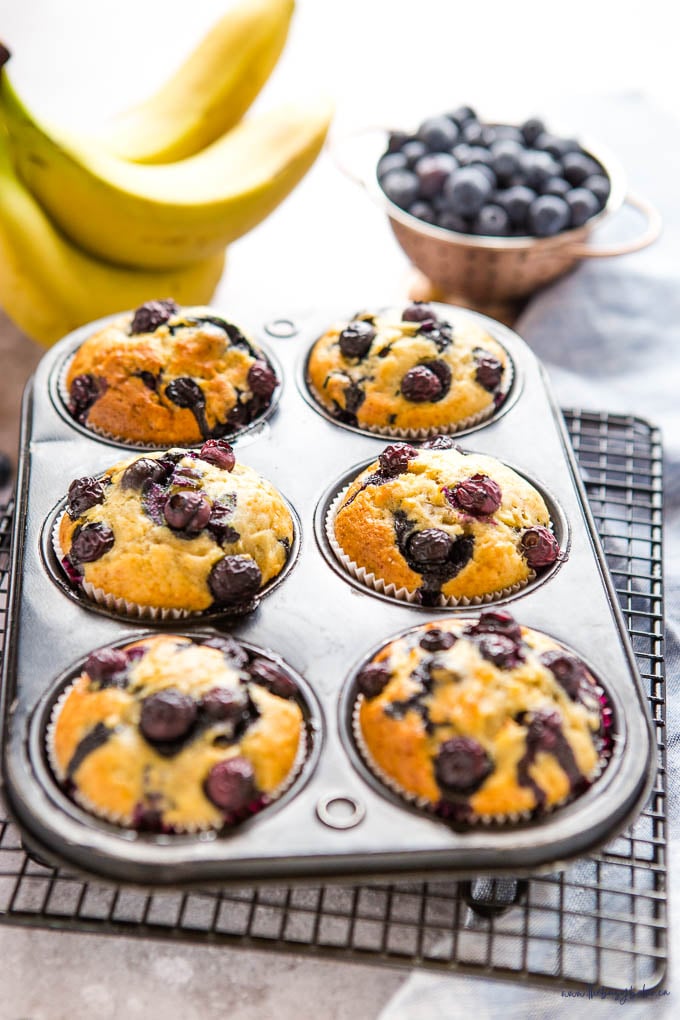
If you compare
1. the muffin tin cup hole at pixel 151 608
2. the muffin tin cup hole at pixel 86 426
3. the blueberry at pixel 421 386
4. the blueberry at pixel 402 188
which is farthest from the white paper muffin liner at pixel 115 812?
the blueberry at pixel 402 188

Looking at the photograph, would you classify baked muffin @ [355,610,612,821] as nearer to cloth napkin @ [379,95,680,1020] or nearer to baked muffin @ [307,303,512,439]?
cloth napkin @ [379,95,680,1020]

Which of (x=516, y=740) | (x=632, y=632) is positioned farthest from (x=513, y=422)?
(x=516, y=740)

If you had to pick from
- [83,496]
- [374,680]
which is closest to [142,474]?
[83,496]

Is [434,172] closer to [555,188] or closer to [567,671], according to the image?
[555,188]

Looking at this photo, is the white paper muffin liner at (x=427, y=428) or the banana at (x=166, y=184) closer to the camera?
the white paper muffin liner at (x=427, y=428)

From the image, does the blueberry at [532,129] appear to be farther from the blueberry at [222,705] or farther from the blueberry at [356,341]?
the blueberry at [222,705]

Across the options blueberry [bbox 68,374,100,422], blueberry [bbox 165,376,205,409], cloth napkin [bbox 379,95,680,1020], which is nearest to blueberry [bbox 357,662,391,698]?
cloth napkin [bbox 379,95,680,1020]
